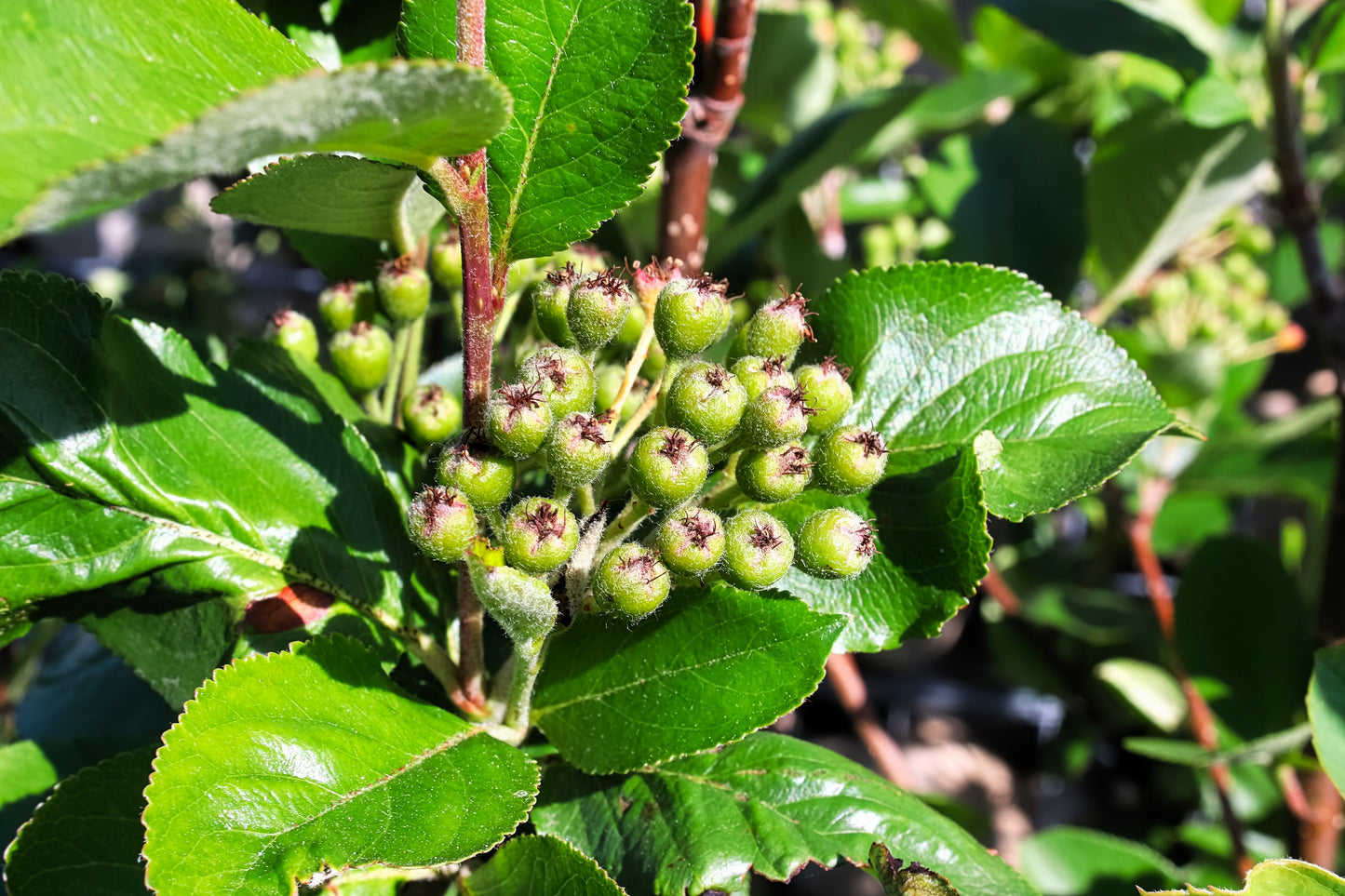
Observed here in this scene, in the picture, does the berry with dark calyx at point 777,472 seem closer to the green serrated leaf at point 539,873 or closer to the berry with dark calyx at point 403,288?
the green serrated leaf at point 539,873

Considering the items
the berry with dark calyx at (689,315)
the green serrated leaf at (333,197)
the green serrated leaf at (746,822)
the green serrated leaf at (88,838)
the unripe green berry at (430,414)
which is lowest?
the green serrated leaf at (88,838)

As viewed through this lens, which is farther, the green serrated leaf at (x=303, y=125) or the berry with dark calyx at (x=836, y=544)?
the berry with dark calyx at (x=836, y=544)

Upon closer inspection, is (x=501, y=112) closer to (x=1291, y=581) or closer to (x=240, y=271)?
(x=1291, y=581)

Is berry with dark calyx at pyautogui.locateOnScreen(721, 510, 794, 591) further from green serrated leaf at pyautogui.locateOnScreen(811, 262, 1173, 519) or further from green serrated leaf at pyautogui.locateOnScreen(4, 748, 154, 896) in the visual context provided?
green serrated leaf at pyautogui.locateOnScreen(4, 748, 154, 896)

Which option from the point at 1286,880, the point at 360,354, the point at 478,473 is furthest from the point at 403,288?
the point at 1286,880

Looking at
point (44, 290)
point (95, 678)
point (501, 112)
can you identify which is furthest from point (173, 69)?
point (95, 678)

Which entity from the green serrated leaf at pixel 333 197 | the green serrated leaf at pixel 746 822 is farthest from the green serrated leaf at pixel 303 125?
the green serrated leaf at pixel 746 822

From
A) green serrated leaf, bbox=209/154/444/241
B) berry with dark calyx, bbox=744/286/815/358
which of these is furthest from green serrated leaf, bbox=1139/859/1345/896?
green serrated leaf, bbox=209/154/444/241
